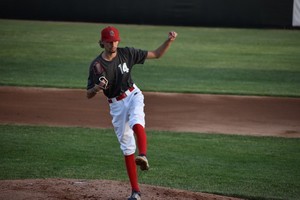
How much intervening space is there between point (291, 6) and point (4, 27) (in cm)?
1108

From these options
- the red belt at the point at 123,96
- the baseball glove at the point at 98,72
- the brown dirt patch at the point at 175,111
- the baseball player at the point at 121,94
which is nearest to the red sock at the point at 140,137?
the baseball player at the point at 121,94

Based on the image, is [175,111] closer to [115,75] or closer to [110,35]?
[115,75]

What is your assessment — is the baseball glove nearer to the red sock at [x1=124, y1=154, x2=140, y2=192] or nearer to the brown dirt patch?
the red sock at [x1=124, y1=154, x2=140, y2=192]

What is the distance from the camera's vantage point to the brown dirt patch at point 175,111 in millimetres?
12367

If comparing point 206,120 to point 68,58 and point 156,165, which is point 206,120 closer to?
point 156,165

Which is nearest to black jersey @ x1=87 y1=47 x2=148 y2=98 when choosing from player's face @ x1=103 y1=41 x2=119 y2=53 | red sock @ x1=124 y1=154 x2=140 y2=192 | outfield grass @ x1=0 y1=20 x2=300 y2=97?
player's face @ x1=103 y1=41 x2=119 y2=53

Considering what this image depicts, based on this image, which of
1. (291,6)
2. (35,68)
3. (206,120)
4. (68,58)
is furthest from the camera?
(291,6)

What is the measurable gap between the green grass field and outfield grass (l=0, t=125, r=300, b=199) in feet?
0.05

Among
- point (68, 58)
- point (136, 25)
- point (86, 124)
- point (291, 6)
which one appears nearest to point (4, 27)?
point (136, 25)

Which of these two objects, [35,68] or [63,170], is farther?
[35,68]

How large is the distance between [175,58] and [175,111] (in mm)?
7800

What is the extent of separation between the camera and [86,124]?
1235 centimetres

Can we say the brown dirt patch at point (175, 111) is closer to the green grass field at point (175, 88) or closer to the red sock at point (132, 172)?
the green grass field at point (175, 88)

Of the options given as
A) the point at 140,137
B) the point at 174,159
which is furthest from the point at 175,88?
the point at 140,137
